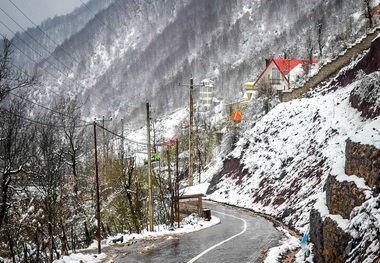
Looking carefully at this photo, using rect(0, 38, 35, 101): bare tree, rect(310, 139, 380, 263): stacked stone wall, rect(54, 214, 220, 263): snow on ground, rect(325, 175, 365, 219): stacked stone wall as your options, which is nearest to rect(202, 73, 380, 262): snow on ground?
rect(325, 175, 365, 219): stacked stone wall

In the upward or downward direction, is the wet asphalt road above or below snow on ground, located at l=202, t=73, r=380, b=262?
below

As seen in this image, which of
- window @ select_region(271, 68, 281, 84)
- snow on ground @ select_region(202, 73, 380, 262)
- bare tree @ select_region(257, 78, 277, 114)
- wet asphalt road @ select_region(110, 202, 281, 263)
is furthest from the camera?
window @ select_region(271, 68, 281, 84)

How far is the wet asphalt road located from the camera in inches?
480

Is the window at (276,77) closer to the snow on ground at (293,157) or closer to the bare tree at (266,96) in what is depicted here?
the bare tree at (266,96)

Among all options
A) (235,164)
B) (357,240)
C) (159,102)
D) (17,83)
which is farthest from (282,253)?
(159,102)

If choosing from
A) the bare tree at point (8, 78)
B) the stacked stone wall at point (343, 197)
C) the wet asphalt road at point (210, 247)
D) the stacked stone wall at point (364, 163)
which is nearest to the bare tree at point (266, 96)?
the wet asphalt road at point (210, 247)

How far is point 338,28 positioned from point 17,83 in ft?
427

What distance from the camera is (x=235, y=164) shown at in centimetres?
4141

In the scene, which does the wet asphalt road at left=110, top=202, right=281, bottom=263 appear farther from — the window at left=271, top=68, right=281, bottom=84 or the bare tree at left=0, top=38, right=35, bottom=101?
the window at left=271, top=68, right=281, bottom=84

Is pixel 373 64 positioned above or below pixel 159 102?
below

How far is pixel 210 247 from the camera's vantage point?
46.6ft

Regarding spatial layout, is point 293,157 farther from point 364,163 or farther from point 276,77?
point 276,77

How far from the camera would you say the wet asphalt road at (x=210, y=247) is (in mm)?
12203

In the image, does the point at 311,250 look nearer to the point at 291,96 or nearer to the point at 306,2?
the point at 291,96
